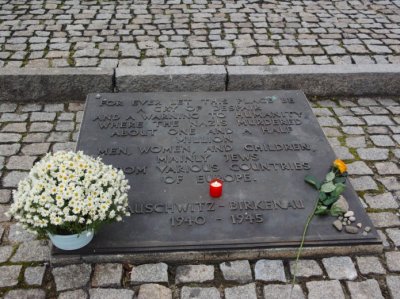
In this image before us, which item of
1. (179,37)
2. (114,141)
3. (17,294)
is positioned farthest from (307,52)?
(17,294)

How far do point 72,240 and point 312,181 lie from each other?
6.24 ft

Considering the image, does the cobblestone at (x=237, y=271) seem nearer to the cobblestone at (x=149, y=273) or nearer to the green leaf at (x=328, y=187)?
the cobblestone at (x=149, y=273)

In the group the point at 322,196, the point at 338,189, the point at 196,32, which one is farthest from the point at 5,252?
the point at 196,32

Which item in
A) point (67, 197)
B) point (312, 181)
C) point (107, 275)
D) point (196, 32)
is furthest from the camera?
point (196, 32)

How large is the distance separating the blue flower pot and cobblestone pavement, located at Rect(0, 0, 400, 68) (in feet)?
9.25

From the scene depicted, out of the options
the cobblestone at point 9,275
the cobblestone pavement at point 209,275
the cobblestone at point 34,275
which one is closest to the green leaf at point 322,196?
the cobblestone pavement at point 209,275

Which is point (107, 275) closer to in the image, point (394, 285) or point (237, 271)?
point (237, 271)

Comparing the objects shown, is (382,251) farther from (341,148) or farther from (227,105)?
(227,105)

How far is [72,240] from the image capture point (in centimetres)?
293

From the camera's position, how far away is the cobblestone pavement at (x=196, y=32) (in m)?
5.50

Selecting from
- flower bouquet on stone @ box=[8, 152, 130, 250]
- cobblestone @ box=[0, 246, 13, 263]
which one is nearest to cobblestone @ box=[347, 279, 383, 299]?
flower bouquet on stone @ box=[8, 152, 130, 250]

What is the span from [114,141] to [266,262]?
67.2 inches

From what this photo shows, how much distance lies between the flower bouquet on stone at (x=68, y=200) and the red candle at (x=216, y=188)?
2.30ft

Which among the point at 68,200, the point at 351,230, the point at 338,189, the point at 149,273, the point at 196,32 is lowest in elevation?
the point at 196,32
